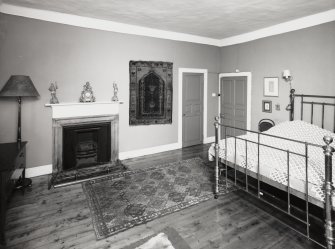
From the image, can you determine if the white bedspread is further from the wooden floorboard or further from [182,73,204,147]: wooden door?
[182,73,204,147]: wooden door

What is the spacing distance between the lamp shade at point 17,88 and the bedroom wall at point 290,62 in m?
5.04

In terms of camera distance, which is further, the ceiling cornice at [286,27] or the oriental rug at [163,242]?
the ceiling cornice at [286,27]

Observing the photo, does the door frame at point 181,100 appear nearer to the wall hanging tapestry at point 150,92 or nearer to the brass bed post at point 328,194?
the wall hanging tapestry at point 150,92

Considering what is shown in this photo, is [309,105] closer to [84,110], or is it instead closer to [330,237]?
[330,237]

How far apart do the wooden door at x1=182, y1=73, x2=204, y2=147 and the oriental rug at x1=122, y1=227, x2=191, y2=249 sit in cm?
389

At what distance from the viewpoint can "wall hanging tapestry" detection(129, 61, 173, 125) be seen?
532 cm

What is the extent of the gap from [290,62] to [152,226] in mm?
4499

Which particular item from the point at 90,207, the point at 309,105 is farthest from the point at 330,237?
the point at 309,105

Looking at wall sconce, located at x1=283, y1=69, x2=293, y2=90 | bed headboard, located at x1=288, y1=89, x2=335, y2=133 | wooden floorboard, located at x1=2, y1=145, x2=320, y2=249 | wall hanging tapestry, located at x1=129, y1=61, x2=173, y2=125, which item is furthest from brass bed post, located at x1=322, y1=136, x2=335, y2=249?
wall hanging tapestry, located at x1=129, y1=61, x2=173, y2=125

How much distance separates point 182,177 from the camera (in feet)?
13.8

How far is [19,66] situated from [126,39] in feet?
7.45

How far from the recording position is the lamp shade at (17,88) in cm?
355

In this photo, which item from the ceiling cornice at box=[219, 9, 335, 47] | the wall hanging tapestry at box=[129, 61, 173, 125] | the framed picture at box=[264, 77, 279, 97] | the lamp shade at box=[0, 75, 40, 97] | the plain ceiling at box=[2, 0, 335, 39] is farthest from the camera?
the wall hanging tapestry at box=[129, 61, 173, 125]

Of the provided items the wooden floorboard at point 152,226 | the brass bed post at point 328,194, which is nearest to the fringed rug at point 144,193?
the wooden floorboard at point 152,226
